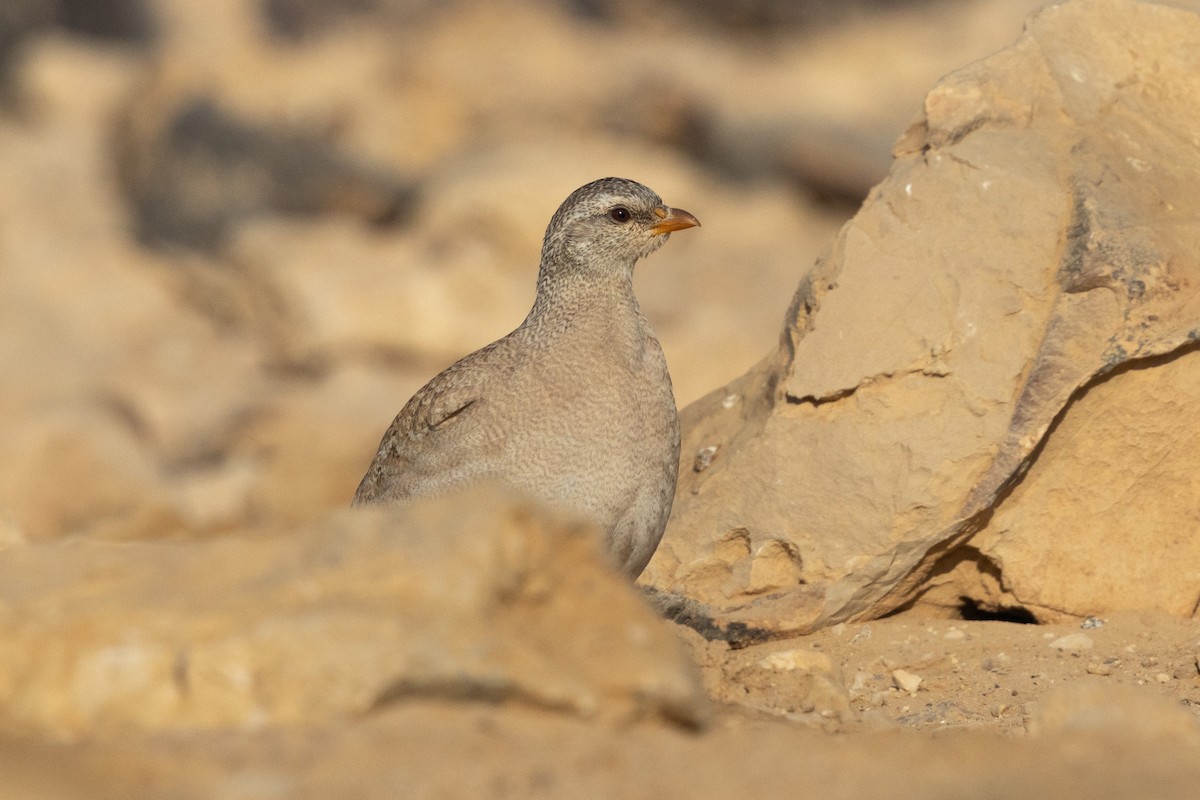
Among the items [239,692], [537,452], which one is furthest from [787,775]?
[537,452]

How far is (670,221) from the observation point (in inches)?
312

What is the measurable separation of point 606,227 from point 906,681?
2541mm

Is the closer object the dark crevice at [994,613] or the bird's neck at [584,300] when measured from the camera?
the bird's neck at [584,300]

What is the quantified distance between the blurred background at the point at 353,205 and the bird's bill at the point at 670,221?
4.19 feet

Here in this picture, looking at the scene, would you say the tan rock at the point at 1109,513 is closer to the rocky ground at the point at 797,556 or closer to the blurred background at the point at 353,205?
the rocky ground at the point at 797,556

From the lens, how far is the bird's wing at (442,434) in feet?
23.4

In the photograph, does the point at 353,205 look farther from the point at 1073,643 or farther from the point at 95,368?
the point at 1073,643

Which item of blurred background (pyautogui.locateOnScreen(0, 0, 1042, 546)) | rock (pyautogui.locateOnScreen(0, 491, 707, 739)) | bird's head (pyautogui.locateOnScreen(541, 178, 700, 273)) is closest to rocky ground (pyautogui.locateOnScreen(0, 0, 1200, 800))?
rock (pyautogui.locateOnScreen(0, 491, 707, 739))

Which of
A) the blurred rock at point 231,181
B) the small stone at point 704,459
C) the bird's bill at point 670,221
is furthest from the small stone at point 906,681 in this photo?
the blurred rock at point 231,181

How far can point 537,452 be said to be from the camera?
6.89 metres

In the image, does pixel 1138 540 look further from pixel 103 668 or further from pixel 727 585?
pixel 103 668

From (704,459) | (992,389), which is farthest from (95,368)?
(992,389)

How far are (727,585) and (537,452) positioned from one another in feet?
4.05

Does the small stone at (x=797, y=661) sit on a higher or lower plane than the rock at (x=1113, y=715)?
higher
